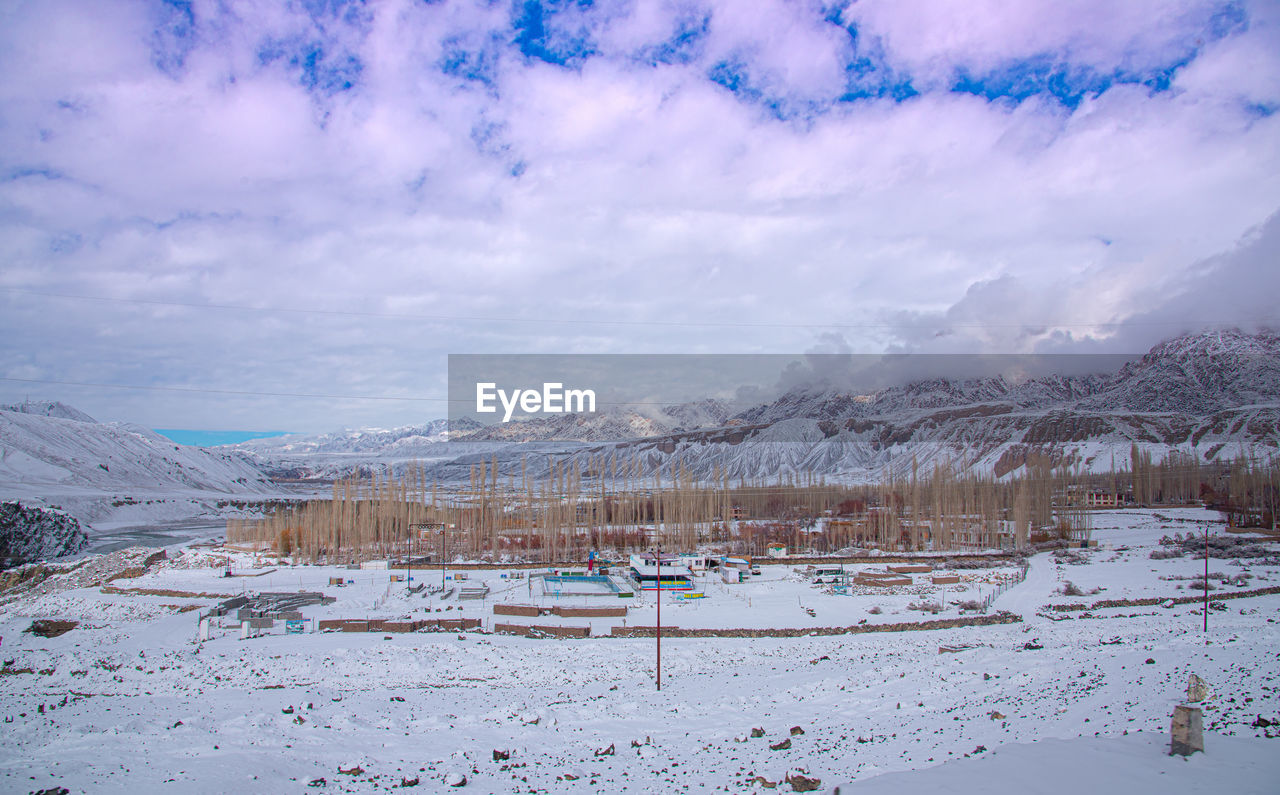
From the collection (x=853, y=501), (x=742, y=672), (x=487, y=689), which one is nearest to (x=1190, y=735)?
(x=742, y=672)

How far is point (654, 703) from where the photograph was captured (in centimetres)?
1669

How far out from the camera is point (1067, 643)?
2186 centimetres

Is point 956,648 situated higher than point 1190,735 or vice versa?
point 1190,735

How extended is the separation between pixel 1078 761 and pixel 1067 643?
13885mm

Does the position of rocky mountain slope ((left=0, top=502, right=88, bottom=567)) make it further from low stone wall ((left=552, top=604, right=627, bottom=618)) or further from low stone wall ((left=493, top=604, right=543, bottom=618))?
low stone wall ((left=552, top=604, right=627, bottom=618))

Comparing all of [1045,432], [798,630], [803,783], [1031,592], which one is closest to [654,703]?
[803,783]

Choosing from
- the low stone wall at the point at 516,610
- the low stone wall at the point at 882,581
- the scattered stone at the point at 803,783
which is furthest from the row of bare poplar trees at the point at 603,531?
the scattered stone at the point at 803,783

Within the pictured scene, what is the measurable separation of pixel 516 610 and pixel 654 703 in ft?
47.1

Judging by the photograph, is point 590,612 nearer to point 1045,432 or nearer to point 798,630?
point 798,630

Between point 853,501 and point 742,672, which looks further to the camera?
point 853,501

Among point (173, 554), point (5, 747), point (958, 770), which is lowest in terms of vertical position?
point (173, 554)

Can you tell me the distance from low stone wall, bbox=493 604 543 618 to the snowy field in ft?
1.97

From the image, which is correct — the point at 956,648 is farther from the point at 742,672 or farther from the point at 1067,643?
the point at 742,672

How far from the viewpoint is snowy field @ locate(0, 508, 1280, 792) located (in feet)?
37.1
